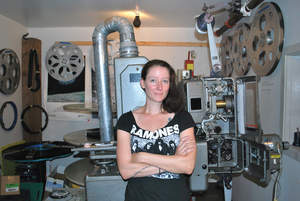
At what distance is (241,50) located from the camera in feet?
11.4

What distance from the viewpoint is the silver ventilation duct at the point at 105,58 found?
2.05m

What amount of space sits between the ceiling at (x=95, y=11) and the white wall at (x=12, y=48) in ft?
0.46

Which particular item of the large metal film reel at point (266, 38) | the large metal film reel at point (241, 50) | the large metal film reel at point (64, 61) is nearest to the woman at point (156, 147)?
the large metal film reel at point (266, 38)

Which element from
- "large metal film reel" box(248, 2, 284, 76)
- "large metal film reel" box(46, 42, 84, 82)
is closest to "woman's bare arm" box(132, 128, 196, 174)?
"large metal film reel" box(248, 2, 284, 76)

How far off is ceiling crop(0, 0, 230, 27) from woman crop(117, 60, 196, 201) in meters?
2.11

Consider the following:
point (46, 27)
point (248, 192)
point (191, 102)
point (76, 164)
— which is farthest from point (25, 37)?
point (248, 192)

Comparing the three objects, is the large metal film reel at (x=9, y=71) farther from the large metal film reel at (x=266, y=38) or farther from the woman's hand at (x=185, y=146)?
the large metal film reel at (x=266, y=38)

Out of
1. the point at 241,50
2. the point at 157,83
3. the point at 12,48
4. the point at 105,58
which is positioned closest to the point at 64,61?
the point at 12,48

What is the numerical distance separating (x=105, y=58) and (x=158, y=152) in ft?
3.52

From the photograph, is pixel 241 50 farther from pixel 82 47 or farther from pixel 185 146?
pixel 82 47

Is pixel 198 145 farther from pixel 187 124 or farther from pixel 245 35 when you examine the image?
pixel 245 35

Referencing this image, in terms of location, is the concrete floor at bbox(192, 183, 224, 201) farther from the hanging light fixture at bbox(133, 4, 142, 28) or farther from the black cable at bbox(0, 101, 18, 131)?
the black cable at bbox(0, 101, 18, 131)

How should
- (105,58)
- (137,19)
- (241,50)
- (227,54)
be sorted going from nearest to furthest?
(105,58) < (137,19) < (241,50) < (227,54)

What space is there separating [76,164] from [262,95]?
2.75 metres
